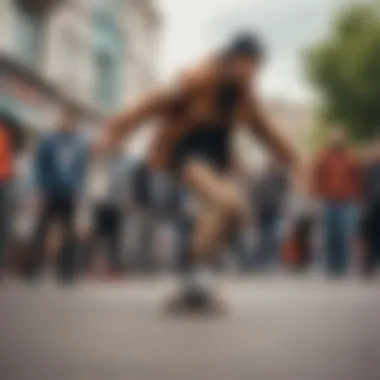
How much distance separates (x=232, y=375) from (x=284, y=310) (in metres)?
0.22

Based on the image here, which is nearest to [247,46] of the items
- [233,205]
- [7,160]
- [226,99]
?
[226,99]

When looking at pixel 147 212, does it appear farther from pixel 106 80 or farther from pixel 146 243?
pixel 106 80

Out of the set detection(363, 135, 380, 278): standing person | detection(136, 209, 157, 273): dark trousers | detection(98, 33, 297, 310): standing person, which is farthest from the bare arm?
detection(363, 135, 380, 278): standing person

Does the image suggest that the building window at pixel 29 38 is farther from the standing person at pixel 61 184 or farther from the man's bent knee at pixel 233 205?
the man's bent knee at pixel 233 205

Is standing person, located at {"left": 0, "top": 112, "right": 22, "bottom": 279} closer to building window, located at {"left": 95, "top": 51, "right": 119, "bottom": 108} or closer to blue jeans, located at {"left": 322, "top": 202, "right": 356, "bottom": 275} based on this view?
building window, located at {"left": 95, "top": 51, "right": 119, "bottom": 108}

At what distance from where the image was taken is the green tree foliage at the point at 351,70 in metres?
1.17

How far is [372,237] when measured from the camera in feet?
4.00

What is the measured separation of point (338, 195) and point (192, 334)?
0.22m

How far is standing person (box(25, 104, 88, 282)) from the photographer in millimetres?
1210

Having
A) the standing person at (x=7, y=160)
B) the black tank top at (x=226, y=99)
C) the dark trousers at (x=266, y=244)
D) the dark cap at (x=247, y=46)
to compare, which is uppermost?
the dark cap at (x=247, y=46)

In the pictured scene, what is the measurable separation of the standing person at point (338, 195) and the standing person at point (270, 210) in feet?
0.14

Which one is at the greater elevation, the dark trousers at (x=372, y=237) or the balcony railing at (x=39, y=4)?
the balcony railing at (x=39, y=4)

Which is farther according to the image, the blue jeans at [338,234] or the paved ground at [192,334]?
the blue jeans at [338,234]

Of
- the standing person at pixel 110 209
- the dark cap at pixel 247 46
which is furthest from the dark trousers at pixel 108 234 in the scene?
the dark cap at pixel 247 46
